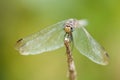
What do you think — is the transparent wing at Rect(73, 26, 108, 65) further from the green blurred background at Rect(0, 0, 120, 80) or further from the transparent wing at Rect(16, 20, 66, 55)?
the green blurred background at Rect(0, 0, 120, 80)

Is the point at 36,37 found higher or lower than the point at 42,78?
lower

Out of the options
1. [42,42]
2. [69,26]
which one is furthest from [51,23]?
[69,26]

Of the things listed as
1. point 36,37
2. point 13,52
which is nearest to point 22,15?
point 13,52

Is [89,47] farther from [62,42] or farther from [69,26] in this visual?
[69,26]

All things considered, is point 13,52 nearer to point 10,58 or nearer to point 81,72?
point 10,58

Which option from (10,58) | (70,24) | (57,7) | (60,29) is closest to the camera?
(70,24)

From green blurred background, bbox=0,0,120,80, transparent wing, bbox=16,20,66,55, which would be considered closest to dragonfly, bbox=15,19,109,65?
transparent wing, bbox=16,20,66,55

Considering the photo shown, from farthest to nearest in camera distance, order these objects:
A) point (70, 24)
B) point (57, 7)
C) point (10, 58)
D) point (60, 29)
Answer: point (10, 58), point (57, 7), point (60, 29), point (70, 24)
